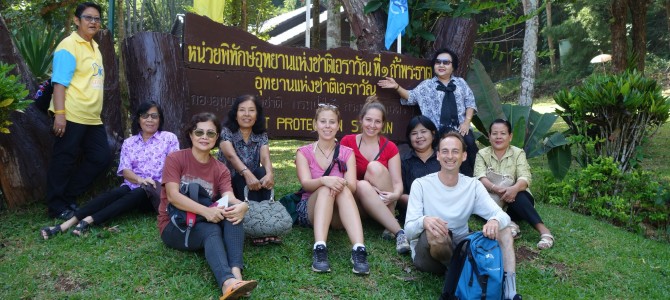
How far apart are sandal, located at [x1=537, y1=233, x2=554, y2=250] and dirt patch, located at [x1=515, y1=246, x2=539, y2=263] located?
106mm

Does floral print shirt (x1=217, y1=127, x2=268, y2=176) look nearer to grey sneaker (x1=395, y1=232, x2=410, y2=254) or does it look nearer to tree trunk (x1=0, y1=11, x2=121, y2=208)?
grey sneaker (x1=395, y1=232, x2=410, y2=254)

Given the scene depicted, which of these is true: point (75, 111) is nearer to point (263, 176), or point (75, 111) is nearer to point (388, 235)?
point (263, 176)

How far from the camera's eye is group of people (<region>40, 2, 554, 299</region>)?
3619 mm

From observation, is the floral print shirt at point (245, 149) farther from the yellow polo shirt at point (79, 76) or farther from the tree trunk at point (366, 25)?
the tree trunk at point (366, 25)

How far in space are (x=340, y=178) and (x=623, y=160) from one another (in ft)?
12.5

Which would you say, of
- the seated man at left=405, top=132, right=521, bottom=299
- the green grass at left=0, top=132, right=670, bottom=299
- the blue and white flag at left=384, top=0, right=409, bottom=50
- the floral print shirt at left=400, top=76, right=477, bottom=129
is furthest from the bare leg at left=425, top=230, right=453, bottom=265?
the blue and white flag at left=384, top=0, right=409, bottom=50

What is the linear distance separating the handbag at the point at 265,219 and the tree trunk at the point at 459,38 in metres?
3.26

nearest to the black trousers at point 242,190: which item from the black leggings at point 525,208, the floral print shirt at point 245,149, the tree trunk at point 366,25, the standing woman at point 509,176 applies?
the floral print shirt at point 245,149

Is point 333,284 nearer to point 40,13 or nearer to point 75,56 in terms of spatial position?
point 75,56

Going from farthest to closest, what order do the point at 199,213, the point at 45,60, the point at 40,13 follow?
1. the point at 40,13
2. the point at 45,60
3. the point at 199,213

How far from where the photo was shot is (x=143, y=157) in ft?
15.1

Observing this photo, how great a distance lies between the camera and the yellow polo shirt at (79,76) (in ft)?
14.9

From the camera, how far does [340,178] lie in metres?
4.05

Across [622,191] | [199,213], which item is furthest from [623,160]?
[199,213]
